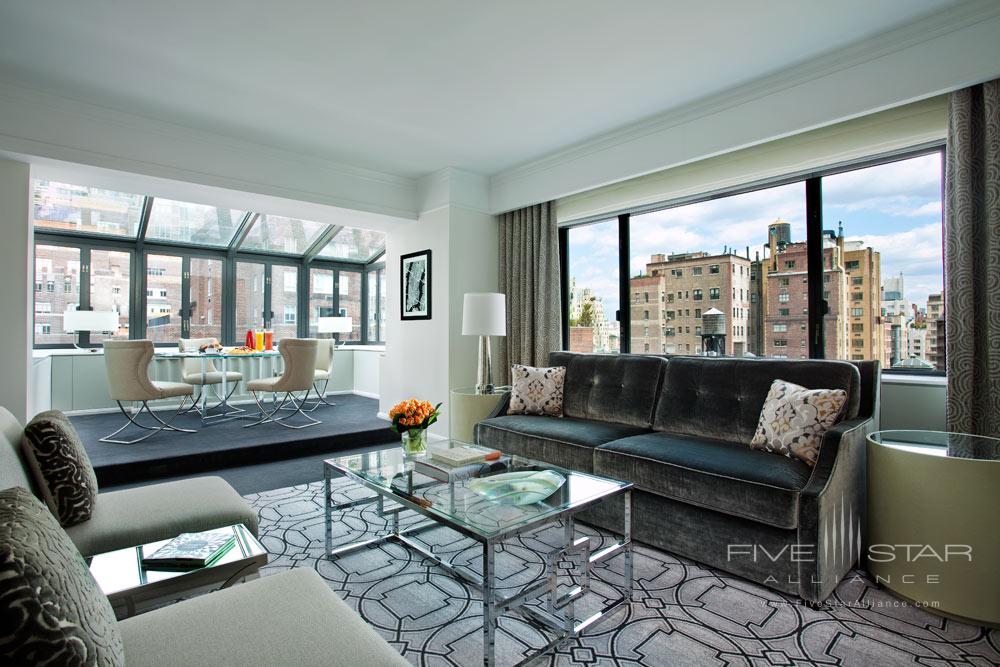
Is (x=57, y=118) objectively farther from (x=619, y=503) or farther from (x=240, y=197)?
(x=619, y=503)

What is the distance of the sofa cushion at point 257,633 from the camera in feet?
3.67

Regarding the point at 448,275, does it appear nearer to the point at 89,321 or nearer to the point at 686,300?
the point at 686,300

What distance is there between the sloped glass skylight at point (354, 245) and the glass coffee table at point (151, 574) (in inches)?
220

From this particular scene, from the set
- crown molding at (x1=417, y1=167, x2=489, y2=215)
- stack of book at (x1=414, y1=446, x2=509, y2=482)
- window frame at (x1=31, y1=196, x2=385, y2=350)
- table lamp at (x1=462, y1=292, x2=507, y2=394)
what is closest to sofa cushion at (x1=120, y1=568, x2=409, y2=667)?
stack of book at (x1=414, y1=446, x2=509, y2=482)

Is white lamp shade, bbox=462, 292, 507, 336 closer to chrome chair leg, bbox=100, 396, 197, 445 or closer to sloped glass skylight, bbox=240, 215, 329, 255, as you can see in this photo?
chrome chair leg, bbox=100, 396, 197, 445

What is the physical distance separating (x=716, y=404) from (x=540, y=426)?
1.06 metres

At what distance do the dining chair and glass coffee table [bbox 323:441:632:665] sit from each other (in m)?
3.62

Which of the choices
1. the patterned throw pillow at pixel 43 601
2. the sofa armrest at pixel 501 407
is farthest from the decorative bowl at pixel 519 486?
the sofa armrest at pixel 501 407

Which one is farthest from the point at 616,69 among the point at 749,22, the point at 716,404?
the point at 716,404

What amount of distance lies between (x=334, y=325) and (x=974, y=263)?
6583mm

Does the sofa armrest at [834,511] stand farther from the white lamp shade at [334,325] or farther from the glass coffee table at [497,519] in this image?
the white lamp shade at [334,325]

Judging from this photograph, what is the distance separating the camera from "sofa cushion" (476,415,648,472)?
2.96 m

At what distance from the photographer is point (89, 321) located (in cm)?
548

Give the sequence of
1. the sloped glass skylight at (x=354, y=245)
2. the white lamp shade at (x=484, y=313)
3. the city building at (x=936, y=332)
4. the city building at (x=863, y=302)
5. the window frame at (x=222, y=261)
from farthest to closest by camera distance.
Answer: the sloped glass skylight at (x=354, y=245) < the window frame at (x=222, y=261) < the white lamp shade at (x=484, y=313) < the city building at (x=863, y=302) < the city building at (x=936, y=332)
